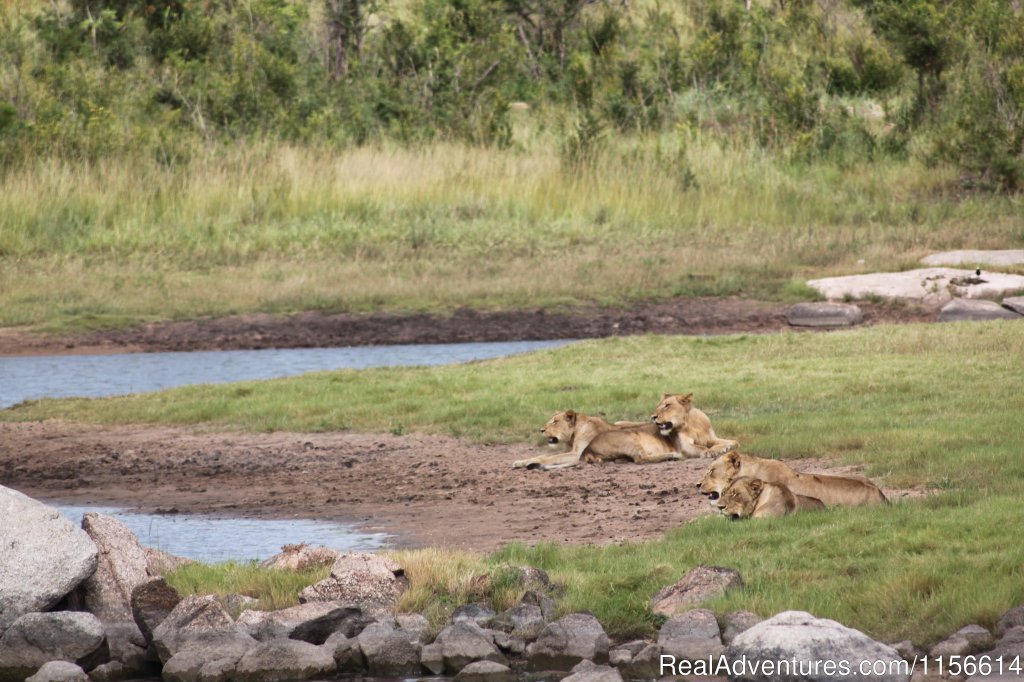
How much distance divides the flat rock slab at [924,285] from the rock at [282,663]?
14.8m

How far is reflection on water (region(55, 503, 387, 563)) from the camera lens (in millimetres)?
10250

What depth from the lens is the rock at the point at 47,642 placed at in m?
8.15

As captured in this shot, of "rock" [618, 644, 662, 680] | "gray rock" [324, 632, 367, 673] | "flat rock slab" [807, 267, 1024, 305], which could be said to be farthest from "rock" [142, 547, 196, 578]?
"flat rock slab" [807, 267, 1024, 305]

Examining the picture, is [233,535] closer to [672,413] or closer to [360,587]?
[360,587]

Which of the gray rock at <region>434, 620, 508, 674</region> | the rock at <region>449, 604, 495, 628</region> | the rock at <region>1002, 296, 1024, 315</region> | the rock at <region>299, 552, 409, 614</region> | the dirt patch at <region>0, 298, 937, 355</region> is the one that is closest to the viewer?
the gray rock at <region>434, 620, 508, 674</region>

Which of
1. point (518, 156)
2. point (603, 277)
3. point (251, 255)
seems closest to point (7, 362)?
point (251, 255)

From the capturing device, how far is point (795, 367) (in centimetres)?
1569

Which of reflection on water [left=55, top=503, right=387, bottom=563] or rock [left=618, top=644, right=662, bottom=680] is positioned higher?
rock [left=618, top=644, right=662, bottom=680]

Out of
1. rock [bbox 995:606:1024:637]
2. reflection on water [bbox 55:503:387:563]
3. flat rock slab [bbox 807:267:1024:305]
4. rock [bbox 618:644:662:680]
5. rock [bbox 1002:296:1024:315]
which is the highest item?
rock [bbox 995:606:1024:637]

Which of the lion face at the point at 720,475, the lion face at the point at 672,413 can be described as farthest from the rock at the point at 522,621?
the lion face at the point at 672,413

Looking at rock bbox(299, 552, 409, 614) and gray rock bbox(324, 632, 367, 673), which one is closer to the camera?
gray rock bbox(324, 632, 367, 673)

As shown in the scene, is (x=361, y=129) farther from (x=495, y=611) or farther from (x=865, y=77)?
(x=495, y=611)

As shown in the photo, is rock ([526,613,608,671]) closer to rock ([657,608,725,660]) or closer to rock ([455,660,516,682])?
rock ([455,660,516,682])

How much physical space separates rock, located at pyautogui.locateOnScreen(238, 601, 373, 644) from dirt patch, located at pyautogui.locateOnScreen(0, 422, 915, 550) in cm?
165
